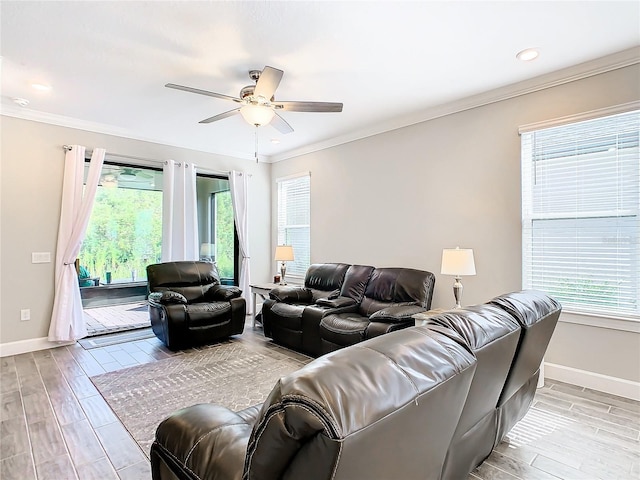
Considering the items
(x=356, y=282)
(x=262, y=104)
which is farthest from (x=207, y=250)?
(x=262, y=104)

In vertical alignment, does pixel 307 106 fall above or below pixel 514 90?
below

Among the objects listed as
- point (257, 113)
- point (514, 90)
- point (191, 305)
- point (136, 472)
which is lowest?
point (136, 472)

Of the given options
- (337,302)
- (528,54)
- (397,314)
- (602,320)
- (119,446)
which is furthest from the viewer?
(337,302)

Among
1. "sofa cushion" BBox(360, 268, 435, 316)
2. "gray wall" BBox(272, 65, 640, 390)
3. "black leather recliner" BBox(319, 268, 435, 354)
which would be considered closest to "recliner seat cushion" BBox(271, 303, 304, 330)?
"black leather recliner" BBox(319, 268, 435, 354)

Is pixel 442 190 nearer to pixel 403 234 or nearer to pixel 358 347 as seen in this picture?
pixel 403 234

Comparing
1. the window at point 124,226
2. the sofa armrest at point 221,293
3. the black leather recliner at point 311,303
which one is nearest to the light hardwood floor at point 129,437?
the sofa armrest at point 221,293

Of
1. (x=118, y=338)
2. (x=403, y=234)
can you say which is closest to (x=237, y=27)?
(x=403, y=234)

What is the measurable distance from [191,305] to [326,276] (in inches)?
70.7

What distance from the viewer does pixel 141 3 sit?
91.7 inches

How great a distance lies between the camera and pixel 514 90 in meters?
3.57

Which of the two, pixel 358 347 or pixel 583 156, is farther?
pixel 583 156

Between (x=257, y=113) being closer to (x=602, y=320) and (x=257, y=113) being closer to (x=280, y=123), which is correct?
(x=280, y=123)

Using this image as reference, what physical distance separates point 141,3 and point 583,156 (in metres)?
3.74

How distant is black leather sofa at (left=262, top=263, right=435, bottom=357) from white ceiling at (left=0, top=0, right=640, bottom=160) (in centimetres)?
204
